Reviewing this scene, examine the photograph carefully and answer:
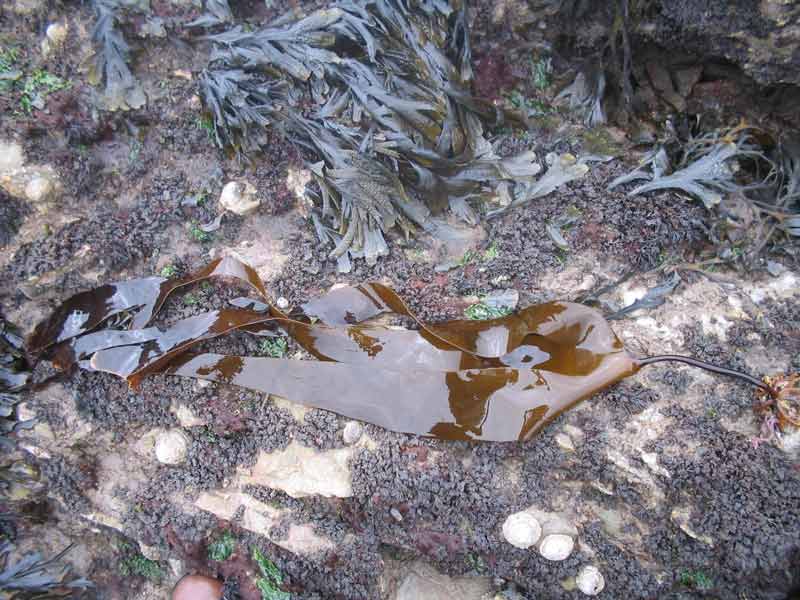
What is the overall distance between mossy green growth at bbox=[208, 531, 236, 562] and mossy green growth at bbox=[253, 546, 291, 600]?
4.3 inches

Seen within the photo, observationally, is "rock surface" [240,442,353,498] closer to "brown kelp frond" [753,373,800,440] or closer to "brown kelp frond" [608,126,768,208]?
"brown kelp frond" [753,373,800,440]

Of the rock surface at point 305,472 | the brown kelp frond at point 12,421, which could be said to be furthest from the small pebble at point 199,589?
the brown kelp frond at point 12,421

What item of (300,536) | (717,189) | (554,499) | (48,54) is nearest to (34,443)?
(300,536)

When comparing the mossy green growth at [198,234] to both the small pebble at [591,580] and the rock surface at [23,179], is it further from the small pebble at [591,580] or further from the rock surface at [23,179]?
the small pebble at [591,580]

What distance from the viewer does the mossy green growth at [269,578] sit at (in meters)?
2.06

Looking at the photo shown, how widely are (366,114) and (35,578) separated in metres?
2.27

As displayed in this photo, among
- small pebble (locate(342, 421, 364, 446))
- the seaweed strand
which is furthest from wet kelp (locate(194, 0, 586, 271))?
the seaweed strand

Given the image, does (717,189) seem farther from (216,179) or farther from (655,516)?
(216,179)

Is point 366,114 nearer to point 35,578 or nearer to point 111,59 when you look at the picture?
point 111,59

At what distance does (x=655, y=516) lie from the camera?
1737 mm

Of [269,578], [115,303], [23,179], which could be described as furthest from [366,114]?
[269,578]

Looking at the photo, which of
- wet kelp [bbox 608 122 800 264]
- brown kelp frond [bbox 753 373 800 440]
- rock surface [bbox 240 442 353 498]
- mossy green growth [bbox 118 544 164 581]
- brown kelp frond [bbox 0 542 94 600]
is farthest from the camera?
mossy green growth [bbox 118 544 164 581]

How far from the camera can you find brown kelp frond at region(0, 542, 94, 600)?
2.09 metres

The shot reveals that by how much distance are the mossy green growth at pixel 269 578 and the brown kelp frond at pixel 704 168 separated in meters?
1.95
